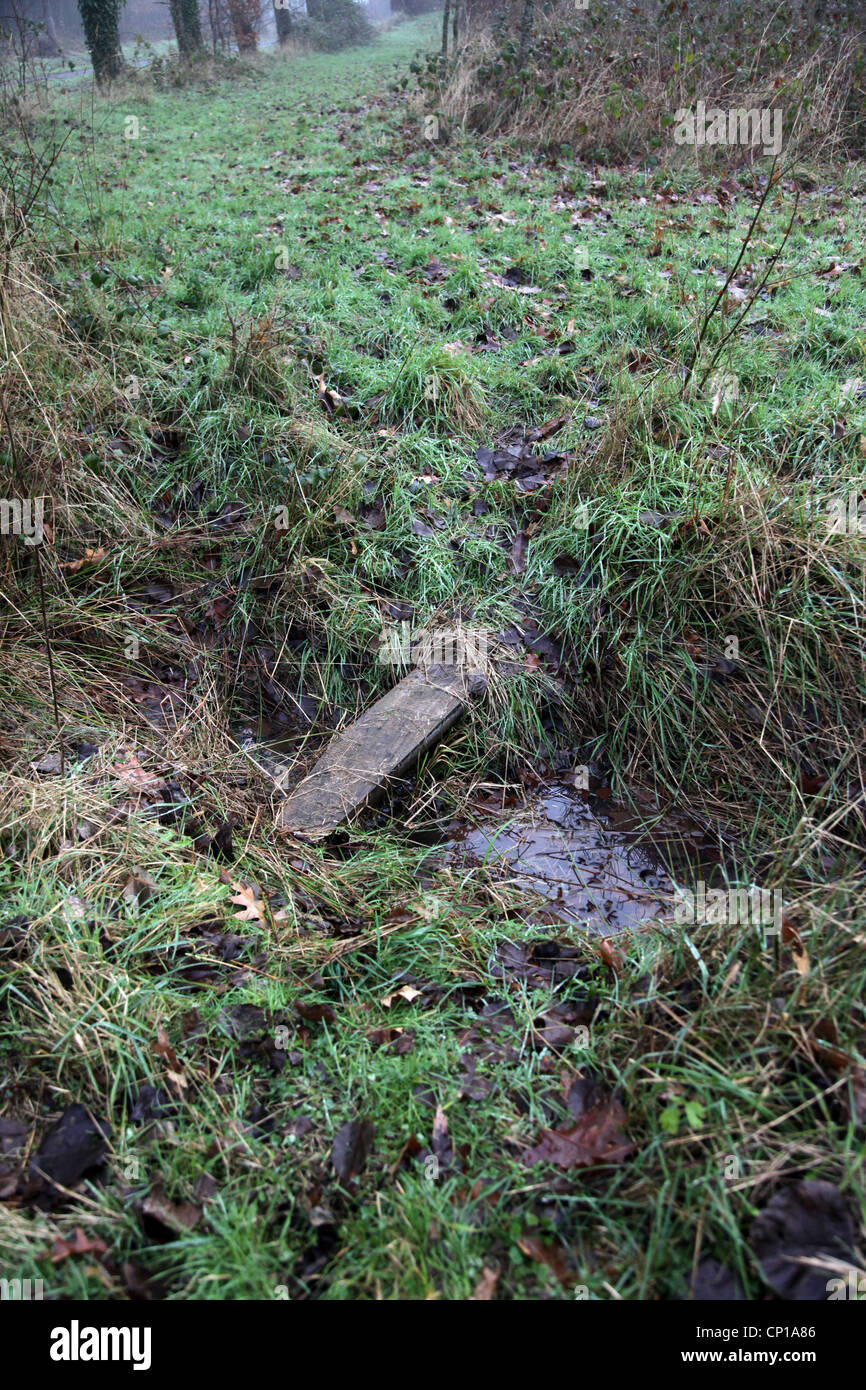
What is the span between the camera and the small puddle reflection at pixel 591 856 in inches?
109

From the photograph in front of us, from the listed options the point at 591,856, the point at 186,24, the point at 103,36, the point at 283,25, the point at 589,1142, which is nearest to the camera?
the point at 589,1142

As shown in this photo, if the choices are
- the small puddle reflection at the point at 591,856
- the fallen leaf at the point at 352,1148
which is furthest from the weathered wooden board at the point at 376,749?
the fallen leaf at the point at 352,1148

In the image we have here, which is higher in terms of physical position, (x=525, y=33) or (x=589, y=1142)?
(x=525, y=33)

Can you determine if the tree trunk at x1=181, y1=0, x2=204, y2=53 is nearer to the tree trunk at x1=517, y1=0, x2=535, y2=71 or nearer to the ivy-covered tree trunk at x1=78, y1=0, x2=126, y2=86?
the ivy-covered tree trunk at x1=78, y1=0, x2=126, y2=86

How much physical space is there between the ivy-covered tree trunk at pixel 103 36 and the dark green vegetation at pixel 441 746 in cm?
924

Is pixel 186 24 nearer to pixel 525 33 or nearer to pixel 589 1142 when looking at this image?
pixel 525 33

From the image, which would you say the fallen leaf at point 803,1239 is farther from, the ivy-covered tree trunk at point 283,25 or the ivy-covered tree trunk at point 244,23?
the ivy-covered tree trunk at point 283,25

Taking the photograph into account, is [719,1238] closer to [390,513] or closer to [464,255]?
[390,513]

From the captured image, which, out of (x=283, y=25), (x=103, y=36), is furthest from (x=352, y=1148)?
(x=283, y=25)

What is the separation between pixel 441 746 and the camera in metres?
3.29

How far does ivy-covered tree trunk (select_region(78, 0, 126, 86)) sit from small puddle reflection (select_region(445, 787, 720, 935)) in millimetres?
14658

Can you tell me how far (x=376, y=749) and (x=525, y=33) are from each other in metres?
8.93

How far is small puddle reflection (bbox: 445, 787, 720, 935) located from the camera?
2768mm
